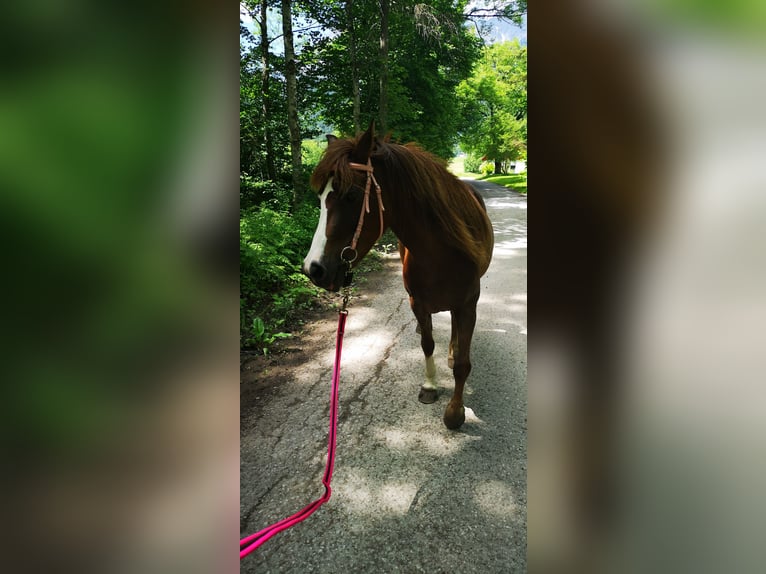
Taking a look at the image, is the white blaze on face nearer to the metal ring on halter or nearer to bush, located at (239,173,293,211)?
the metal ring on halter

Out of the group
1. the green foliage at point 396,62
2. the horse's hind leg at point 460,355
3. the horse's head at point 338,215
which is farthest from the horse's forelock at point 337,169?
the green foliage at point 396,62

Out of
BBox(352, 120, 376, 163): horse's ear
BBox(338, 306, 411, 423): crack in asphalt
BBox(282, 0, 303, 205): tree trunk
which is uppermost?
BBox(282, 0, 303, 205): tree trunk

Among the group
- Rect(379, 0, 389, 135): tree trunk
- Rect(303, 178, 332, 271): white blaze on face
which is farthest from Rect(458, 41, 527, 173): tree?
Rect(303, 178, 332, 271): white blaze on face

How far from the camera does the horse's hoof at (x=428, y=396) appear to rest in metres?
3.14

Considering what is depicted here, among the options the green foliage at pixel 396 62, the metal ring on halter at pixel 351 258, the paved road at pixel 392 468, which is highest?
the green foliage at pixel 396 62

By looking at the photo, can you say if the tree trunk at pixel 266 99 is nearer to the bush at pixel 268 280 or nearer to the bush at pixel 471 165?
the bush at pixel 268 280

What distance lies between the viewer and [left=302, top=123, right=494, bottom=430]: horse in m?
2.06

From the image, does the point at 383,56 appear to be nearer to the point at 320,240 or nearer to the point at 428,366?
the point at 428,366

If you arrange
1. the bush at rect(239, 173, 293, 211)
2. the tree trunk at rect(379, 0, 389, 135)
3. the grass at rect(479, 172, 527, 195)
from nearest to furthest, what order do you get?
the bush at rect(239, 173, 293, 211) < the tree trunk at rect(379, 0, 389, 135) < the grass at rect(479, 172, 527, 195)

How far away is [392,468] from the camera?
2434 millimetres

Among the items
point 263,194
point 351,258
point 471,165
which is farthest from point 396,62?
point 471,165

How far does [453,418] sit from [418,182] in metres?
1.61

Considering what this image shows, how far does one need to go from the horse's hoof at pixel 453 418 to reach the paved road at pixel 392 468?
0.05 meters
